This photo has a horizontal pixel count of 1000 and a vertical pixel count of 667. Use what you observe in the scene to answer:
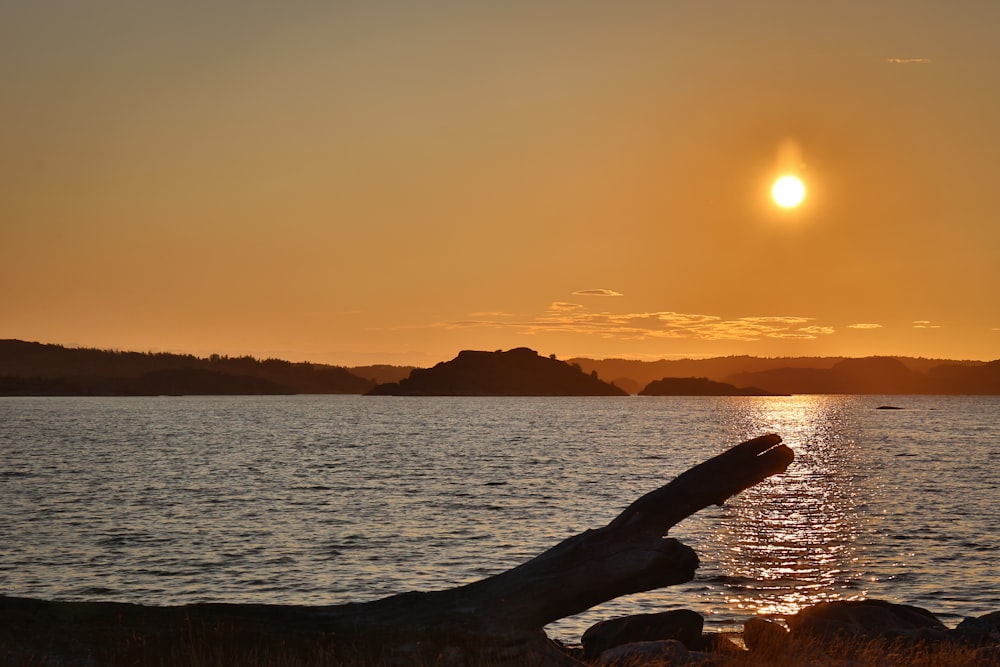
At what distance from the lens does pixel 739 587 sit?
33656 millimetres

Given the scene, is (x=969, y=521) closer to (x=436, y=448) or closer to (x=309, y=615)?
(x=309, y=615)

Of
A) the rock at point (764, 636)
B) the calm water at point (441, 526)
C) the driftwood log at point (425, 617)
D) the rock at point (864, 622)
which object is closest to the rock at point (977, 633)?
the rock at point (864, 622)

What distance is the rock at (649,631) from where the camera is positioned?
21688 mm

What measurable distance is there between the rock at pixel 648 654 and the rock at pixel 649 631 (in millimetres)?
2440

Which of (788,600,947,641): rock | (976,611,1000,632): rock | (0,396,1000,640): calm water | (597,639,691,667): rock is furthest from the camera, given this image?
(0,396,1000,640): calm water

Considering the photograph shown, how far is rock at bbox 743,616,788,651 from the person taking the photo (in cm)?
1846

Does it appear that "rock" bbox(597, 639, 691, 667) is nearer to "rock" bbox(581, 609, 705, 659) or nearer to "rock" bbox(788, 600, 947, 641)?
"rock" bbox(581, 609, 705, 659)

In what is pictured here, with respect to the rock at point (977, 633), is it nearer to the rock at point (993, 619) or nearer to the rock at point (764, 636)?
the rock at point (993, 619)

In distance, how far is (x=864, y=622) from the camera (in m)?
22.9

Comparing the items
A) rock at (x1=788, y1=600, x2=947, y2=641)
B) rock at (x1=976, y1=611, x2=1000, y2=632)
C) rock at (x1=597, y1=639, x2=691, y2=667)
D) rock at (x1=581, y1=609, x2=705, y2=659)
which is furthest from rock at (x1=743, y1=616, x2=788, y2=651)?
rock at (x1=976, y1=611, x2=1000, y2=632)

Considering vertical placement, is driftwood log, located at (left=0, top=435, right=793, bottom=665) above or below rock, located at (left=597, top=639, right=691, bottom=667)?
above

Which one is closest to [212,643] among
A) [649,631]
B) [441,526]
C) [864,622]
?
[649,631]

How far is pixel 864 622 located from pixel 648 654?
805cm

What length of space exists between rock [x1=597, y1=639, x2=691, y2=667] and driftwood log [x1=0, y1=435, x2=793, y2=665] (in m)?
1.98
